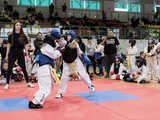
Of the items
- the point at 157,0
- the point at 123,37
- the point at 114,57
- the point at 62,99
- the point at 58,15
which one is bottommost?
the point at 62,99

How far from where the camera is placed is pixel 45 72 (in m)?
3.68

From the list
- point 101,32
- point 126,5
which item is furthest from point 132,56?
point 126,5

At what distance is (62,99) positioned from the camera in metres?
4.34

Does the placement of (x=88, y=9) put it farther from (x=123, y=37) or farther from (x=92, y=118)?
(x=92, y=118)

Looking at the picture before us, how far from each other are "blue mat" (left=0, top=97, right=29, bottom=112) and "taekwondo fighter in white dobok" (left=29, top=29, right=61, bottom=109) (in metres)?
0.25

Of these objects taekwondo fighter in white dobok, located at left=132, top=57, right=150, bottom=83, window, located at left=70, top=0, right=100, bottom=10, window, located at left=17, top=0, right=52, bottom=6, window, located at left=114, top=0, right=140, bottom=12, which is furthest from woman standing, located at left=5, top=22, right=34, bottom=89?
window, located at left=114, top=0, right=140, bottom=12

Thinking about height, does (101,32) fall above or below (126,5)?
below

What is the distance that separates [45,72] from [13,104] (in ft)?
2.95

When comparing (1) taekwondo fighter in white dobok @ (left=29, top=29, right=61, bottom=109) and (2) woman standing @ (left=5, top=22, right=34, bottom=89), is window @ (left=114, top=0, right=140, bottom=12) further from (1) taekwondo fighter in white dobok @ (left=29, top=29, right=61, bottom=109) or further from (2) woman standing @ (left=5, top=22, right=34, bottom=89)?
(1) taekwondo fighter in white dobok @ (left=29, top=29, right=61, bottom=109)

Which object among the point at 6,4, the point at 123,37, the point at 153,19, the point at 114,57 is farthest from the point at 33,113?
the point at 153,19

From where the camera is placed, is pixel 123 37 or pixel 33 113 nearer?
pixel 33 113

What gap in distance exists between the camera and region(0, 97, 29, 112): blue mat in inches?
141

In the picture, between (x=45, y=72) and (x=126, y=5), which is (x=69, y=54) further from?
(x=126, y=5)

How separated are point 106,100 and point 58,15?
1545 centimetres
